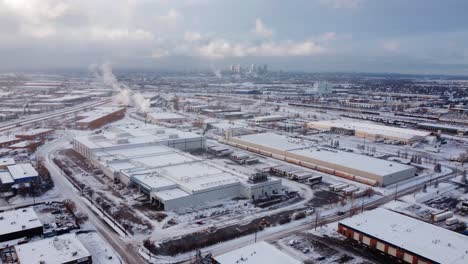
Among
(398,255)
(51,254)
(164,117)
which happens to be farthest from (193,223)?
(164,117)

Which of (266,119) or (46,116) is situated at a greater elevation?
(266,119)

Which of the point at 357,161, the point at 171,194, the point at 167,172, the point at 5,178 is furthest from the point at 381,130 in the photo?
the point at 5,178

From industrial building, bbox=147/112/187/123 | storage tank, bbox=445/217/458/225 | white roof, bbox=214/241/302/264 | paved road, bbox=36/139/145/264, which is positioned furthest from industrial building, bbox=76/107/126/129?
storage tank, bbox=445/217/458/225

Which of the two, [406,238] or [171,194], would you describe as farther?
[171,194]

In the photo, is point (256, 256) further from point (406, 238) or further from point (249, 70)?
point (249, 70)

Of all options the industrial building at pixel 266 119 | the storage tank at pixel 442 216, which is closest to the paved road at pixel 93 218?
the storage tank at pixel 442 216

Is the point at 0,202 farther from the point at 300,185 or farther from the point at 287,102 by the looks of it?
the point at 287,102
